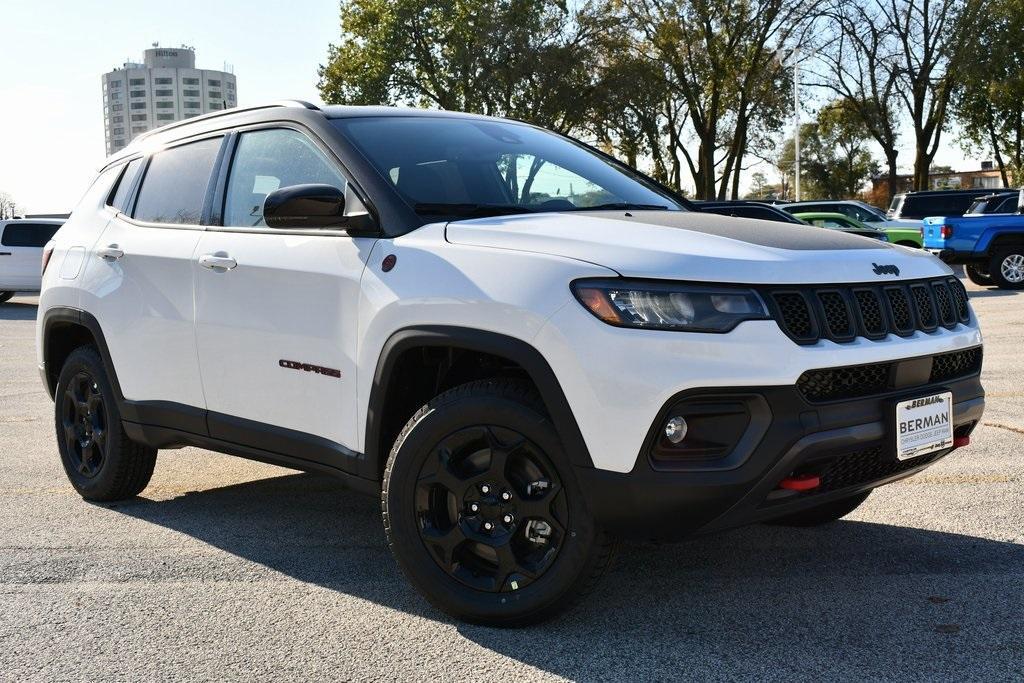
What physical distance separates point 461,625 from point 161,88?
19332 cm

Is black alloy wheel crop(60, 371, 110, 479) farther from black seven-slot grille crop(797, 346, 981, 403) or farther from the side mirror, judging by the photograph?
black seven-slot grille crop(797, 346, 981, 403)

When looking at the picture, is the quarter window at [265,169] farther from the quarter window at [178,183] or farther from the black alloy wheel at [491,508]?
the black alloy wheel at [491,508]

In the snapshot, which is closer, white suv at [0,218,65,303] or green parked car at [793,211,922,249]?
green parked car at [793,211,922,249]

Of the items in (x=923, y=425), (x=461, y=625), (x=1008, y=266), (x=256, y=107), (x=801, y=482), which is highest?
(x=256, y=107)

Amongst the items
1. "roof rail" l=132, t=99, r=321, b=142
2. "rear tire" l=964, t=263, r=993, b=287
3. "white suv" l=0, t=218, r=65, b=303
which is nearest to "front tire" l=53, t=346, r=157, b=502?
"roof rail" l=132, t=99, r=321, b=142

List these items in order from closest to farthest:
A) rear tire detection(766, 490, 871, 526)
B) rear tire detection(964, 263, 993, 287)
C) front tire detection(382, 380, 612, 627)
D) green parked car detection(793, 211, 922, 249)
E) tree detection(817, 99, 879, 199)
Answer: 1. front tire detection(382, 380, 612, 627)
2. rear tire detection(766, 490, 871, 526)
3. rear tire detection(964, 263, 993, 287)
4. green parked car detection(793, 211, 922, 249)
5. tree detection(817, 99, 879, 199)

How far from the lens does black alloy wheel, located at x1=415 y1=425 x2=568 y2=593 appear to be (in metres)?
3.48

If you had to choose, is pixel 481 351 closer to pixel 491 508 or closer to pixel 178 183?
pixel 491 508

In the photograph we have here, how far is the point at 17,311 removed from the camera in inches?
872

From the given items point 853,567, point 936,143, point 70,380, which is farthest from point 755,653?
point 936,143

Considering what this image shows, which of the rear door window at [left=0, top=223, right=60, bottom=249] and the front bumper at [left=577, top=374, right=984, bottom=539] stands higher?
the front bumper at [left=577, top=374, right=984, bottom=539]

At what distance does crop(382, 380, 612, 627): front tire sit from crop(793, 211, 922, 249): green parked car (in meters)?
17.8

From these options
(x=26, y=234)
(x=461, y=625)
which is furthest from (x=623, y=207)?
(x=26, y=234)

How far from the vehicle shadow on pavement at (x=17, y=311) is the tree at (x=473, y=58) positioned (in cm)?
1895
